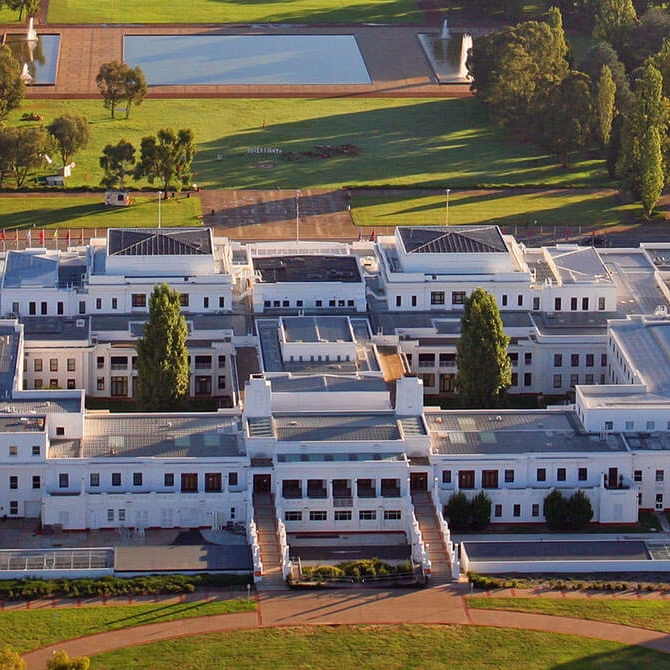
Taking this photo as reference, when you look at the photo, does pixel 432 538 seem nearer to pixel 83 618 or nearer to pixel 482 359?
pixel 482 359

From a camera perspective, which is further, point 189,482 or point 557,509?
point 557,509

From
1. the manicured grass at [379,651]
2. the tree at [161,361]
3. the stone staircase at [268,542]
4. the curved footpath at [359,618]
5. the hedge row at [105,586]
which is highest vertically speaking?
the tree at [161,361]

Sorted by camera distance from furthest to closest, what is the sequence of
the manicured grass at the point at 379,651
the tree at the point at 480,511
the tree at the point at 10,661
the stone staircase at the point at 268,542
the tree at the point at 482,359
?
the tree at the point at 482,359 < the tree at the point at 480,511 < the stone staircase at the point at 268,542 < the manicured grass at the point at 379,651 < the tree at the point at 10,661

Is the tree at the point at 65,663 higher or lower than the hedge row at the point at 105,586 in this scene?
lower

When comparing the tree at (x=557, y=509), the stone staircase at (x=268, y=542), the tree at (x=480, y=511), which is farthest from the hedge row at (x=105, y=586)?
the tree at (x=557, y=509)

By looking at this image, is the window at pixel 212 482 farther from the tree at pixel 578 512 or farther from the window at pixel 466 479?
the tree at pixel 578 512

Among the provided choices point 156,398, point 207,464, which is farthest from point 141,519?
point 156,398

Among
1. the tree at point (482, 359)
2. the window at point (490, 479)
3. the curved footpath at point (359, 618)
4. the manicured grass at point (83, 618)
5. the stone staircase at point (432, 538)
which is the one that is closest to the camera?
the manicured grass at point (83, 618)

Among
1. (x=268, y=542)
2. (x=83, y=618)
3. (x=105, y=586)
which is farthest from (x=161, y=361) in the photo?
(x=83, y=618)
